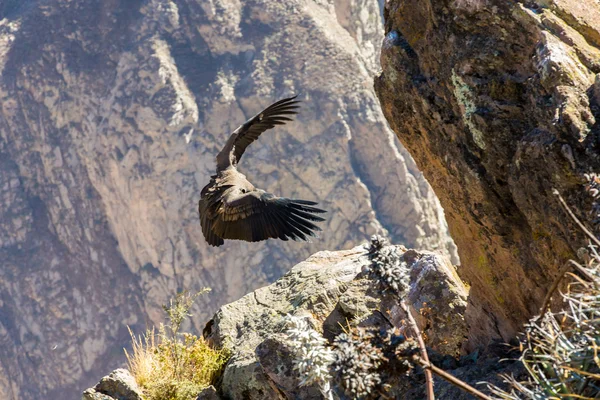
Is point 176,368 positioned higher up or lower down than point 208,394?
lower down

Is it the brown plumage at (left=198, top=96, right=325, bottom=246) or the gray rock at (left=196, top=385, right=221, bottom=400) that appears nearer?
the gray rock at (left=196, top=385, right=221, bottom=400)

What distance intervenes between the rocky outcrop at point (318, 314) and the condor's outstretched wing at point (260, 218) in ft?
1.81

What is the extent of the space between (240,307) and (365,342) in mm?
3600

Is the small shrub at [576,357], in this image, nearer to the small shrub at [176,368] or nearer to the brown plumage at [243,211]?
the small shrub at [176,368]

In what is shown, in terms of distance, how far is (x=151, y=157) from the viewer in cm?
4741

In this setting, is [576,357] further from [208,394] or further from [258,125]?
[258,125]

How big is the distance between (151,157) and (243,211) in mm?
41253

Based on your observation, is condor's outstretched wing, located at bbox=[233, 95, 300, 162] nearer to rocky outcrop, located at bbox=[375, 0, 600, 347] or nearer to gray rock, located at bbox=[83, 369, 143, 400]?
gray rock, located at bbox=[83, 369, 143, 400]

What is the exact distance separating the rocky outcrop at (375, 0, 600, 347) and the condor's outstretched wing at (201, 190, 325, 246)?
2.22 metres

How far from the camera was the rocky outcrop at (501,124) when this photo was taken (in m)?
3.52

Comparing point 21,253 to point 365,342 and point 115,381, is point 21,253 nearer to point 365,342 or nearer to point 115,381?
point 115,381

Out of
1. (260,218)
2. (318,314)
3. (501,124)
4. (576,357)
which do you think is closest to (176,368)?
(318,314)

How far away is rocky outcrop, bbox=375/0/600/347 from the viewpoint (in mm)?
3521

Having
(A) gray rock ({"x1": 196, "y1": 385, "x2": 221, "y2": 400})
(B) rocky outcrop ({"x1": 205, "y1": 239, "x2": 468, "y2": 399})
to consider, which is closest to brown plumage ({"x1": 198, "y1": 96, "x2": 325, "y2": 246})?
(B) rocky outcrop ({"x1": 205, "y1": 239, "x2": 468, "y2": 399})
